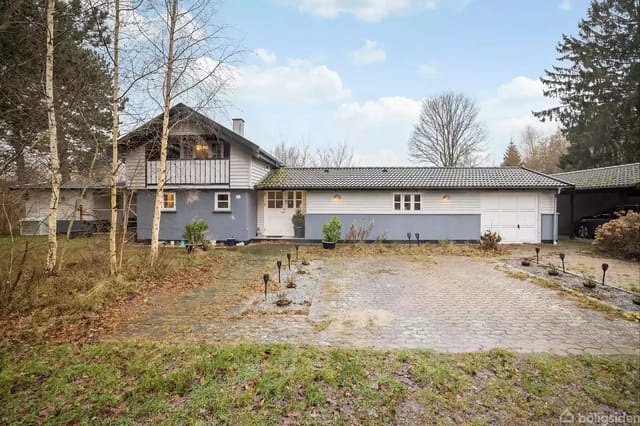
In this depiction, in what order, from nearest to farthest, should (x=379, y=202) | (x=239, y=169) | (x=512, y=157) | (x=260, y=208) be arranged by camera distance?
(x=239, y=169), (x=379, y=202), (x=260, y=208), (x=512, y=157)

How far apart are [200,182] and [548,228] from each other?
16.1m

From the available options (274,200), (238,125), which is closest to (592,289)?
(274,200)

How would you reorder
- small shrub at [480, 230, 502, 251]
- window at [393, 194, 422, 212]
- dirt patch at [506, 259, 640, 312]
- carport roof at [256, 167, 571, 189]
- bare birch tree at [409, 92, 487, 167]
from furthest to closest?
bare birch tree at [409, 92, 487, 167] < window at [393, 194, 422, 212] < carport roof at [256, 167, 571, 189] < small shrub at [480, 230, 502, 251] < dirt patch at [506, 259, 640, 312]

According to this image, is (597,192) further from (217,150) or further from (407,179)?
(217,150)

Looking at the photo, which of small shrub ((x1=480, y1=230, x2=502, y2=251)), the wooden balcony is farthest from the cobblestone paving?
the wooden balcony

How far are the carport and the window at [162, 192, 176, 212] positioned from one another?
18.4 metres

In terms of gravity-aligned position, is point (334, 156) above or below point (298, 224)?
above

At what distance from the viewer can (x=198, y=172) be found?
550 inches

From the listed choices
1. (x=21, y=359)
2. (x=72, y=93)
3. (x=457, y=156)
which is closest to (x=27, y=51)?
(x=72, y=93)

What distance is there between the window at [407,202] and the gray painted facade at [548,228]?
566 centimetres

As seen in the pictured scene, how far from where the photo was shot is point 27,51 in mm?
7516

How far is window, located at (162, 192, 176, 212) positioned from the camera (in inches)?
567

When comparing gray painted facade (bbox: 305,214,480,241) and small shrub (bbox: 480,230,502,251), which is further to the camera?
gray painted facade (bbox: 305,214,480,241)

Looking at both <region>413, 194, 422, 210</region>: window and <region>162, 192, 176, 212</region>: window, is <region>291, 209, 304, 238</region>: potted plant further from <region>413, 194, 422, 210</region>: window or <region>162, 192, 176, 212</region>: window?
<region>162, 192, 176, 212</region>: window
